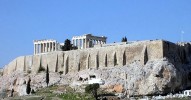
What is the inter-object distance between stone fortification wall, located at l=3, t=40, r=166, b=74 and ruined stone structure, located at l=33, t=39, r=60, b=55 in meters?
5.17

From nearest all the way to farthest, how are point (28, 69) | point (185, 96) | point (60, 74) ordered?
point (185, 96), point (60, 74), point (28, 69)

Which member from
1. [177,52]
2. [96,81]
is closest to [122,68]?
[96,81]

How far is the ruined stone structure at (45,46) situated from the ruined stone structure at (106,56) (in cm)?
572

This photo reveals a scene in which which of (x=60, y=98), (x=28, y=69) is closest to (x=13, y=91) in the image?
(x=28, y=69)

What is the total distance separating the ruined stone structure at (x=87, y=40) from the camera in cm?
9406

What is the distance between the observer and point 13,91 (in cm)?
8994

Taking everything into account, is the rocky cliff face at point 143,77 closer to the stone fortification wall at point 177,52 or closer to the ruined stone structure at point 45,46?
the stone fortification wall at point 177,52

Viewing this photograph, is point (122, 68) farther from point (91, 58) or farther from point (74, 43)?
point (74, 43)

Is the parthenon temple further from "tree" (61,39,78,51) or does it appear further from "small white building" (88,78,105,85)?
"small white building" (88,78,105,85)

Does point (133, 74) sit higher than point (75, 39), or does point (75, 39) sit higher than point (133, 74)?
point (75, 39)

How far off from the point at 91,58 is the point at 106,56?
334 centimetres

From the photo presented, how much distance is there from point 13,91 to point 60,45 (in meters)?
17.7

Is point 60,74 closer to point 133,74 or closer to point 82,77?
point 82,77

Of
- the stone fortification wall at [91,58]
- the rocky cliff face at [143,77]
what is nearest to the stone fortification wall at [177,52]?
the rocky cliff face at [143,77]
